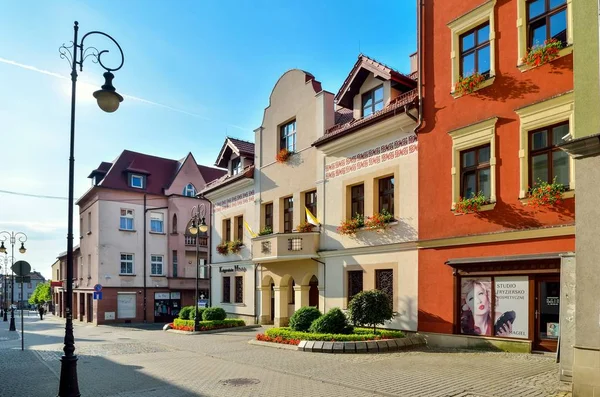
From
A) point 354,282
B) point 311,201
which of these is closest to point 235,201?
point 311,201

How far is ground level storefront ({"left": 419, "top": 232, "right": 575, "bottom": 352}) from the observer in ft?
43.7

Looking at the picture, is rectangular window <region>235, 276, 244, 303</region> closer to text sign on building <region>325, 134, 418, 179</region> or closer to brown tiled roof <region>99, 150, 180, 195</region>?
text sign on building <region>325, 134, 418, 179</region>

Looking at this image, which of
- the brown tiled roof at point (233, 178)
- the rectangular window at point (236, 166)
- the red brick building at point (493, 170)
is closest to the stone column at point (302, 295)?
the red brick building at point (493, 170)

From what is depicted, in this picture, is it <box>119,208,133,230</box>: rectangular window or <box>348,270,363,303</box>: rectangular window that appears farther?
<box>119,208,133,230</box>: rectangular window

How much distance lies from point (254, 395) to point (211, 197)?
23438 millimetres

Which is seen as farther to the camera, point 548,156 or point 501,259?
point 501,259

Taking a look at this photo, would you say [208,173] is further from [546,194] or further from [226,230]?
[546,194]

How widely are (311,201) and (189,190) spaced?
23.5 meters

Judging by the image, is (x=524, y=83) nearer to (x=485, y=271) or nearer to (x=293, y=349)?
(x=485, y=271)

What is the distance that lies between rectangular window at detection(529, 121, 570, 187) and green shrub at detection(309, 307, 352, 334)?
7.47m

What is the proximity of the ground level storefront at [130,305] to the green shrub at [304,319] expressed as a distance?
2532 centimetres

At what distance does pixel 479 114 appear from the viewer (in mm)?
15469

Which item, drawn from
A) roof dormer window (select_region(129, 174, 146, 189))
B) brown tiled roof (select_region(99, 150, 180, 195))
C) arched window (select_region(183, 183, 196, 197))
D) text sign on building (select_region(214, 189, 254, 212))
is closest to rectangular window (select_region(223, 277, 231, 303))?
text sign on building (select_region(214, 189, 254, 212))

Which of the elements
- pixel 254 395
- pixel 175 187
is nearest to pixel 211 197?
pixel 175 187
